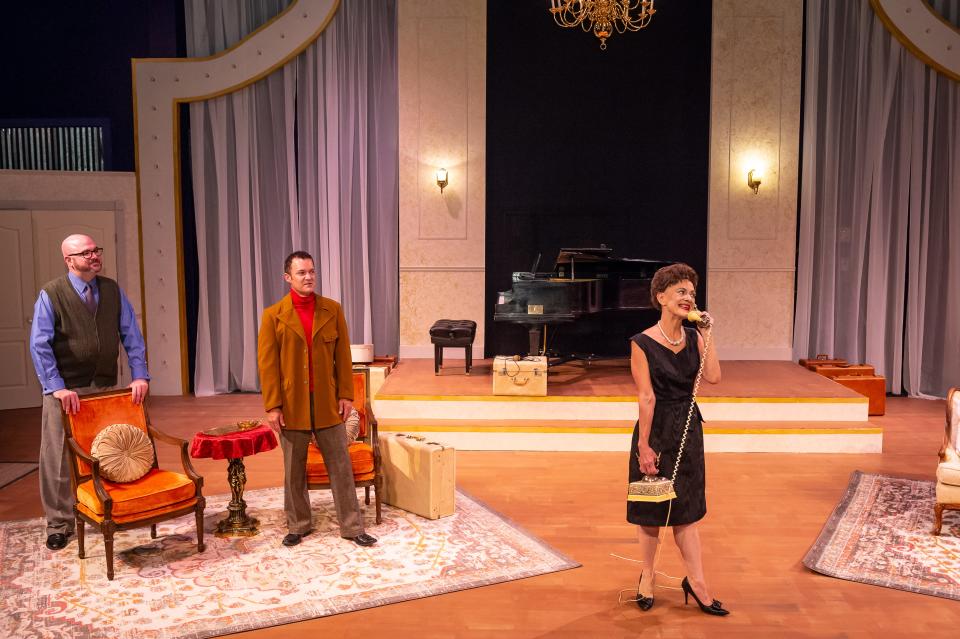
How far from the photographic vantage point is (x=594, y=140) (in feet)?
30.0

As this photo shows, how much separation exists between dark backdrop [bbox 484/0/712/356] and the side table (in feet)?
15.4

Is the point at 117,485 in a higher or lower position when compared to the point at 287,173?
lower

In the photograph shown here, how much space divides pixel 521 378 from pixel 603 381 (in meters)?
1.03

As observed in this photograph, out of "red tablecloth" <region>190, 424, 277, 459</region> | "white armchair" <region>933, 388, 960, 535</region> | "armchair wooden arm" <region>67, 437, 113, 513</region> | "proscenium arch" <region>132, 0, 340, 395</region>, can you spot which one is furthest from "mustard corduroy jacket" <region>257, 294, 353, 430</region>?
"proscenium arch" <region>132, 0, 340, 395</region>

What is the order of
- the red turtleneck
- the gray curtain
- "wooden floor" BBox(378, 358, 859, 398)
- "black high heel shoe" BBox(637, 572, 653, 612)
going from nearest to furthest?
"black high heel shoe" BBox(637, 572, 653, 612)
the red turtleneck
"wooden floor" BBox(378, 358, 859, 398)
the gray curtain

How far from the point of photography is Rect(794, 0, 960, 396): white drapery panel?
8.72 m

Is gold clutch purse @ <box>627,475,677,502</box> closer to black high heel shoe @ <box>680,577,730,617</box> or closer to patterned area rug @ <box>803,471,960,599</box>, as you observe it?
black high heel shoe @ <box>680,577,730,617</box>

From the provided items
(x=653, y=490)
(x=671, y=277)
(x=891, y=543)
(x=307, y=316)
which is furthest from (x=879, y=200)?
(x=307, y=316)

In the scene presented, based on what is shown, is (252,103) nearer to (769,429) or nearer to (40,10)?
(40,10)

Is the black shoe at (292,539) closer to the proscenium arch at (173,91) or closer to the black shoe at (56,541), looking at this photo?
the black shoe at (56,541)

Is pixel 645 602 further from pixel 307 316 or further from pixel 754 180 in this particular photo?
pixel 754 180

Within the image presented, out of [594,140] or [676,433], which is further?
[594,140]

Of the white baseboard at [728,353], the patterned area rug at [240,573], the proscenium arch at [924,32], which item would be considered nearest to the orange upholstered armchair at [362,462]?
the patterned area rug at [240,573]

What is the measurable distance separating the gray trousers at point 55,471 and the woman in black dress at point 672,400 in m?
3.08
